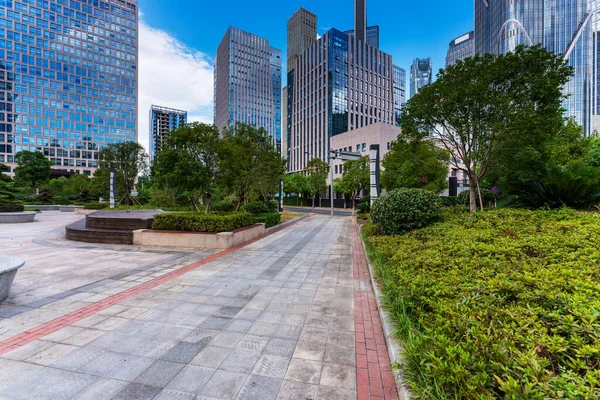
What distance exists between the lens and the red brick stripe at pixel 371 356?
2344 millimetres

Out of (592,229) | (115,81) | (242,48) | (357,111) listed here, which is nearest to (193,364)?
(592,229)

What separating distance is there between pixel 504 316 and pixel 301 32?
15338cm

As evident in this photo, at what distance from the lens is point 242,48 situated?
10706cm

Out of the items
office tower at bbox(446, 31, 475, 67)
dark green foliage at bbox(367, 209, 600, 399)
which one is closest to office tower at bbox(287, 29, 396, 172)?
dark green foliage at bbox(367, 209, 600, 399)

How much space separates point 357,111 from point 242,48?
64728 millimetres

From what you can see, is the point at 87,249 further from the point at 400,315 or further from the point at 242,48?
the point at 242,48

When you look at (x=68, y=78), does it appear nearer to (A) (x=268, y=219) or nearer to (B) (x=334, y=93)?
(B) (x=334, y=93)

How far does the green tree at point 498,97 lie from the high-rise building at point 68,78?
7976 centimetres

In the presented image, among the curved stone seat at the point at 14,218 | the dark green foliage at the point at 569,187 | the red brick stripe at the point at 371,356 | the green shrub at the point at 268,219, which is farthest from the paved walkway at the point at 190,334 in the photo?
the curved stone seat at the point at 14,218

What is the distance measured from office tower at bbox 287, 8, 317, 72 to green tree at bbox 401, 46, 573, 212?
441 ft

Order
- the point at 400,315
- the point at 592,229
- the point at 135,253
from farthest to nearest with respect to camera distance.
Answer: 1. the point at 135,253
2. the point at 592,229
3. the point at 400,315

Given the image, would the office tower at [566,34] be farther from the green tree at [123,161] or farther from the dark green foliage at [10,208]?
the dark green foliage at [10,208]

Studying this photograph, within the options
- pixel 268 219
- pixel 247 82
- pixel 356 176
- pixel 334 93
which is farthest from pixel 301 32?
pixel 268 219

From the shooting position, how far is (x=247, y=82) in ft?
349
